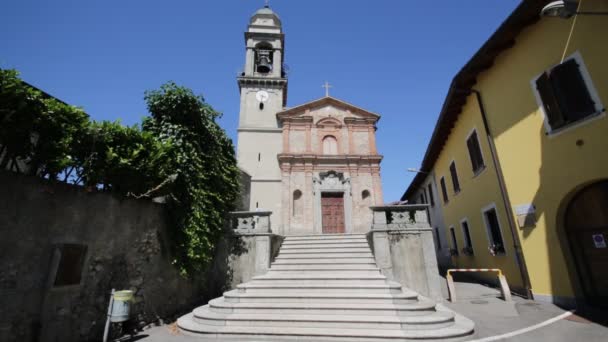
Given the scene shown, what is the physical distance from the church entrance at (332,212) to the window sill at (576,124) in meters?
9.56

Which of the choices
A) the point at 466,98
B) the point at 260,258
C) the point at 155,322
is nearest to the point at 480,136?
the point at 466,98

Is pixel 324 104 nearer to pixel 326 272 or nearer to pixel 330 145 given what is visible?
pixel 330 145

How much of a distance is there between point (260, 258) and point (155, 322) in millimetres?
3201

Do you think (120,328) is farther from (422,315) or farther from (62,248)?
(422,315)

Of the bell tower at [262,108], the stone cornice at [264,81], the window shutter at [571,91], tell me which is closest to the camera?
the window shutter at [571,91]

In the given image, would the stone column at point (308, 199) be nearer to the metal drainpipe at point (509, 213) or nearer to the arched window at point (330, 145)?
the arched window at point (330, 145)

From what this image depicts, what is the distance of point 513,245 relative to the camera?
7371 millimetres

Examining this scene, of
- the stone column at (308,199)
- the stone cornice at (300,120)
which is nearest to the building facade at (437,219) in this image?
the stone column at (308,199)

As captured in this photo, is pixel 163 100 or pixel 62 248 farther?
pixel 163 100

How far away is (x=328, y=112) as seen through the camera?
16.7m

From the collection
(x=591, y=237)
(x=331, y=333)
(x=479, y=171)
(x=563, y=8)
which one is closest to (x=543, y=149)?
(x=591, y=237)

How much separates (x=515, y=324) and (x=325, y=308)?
12.0ft

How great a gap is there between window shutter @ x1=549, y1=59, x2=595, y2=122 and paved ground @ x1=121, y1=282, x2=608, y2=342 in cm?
417

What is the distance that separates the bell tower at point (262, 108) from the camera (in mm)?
15218
